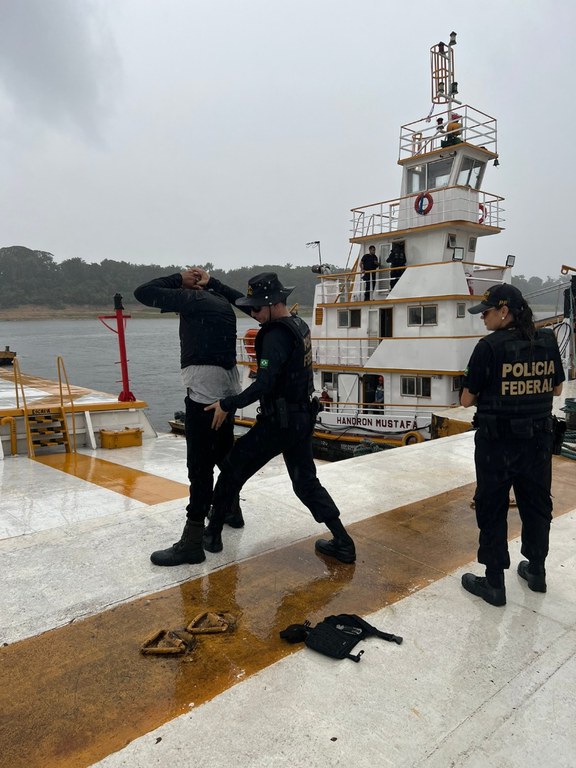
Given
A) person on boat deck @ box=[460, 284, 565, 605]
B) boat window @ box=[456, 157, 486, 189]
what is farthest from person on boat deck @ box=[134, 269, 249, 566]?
boat window @ box=[456, 157, 486, 189]

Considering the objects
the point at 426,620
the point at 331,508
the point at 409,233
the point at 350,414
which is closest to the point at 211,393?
the point at 331,508

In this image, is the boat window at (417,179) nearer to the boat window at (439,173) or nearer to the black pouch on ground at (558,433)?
the boat window at (439,173)

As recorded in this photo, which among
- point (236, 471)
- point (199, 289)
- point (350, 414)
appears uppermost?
point (199, 289)

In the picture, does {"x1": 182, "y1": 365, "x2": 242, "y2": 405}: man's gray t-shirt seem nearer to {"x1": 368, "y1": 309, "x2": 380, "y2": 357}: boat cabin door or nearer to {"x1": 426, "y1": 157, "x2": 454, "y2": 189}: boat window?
{"x1": 368, "y1": 309, "x2": 380, "y2": 357}: boat cabin door

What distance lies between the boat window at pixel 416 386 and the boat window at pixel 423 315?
146cm

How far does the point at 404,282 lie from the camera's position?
14375 mm

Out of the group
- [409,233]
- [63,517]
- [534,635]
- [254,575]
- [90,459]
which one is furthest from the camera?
[409,233]

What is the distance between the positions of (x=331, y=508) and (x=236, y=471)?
0.64 meters

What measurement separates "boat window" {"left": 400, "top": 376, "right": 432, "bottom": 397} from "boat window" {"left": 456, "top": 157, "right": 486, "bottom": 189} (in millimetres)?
6076

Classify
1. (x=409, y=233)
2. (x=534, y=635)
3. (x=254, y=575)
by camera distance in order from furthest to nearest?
(x=409, y=233) < (x=254, y=575) < (x=534, y=635)

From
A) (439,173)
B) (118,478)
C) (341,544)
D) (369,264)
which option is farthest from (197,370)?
(439,173)

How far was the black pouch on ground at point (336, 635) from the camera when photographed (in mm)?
2438

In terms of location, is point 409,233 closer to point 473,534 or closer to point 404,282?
point 404,282

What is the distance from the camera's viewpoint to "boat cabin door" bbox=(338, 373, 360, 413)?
1556 centimetres
